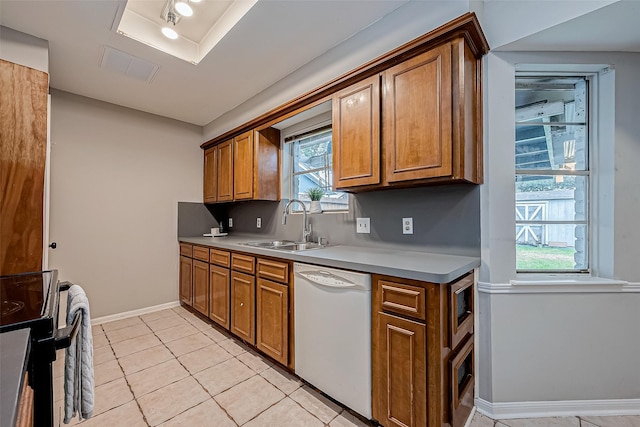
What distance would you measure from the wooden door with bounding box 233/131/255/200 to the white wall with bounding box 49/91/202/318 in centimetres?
96

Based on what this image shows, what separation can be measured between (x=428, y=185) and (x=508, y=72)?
811mm

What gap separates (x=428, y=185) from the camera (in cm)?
178

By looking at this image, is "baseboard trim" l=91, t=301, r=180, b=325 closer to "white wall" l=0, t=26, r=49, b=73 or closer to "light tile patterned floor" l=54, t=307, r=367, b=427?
"light tile patterned floor" l=54, t=307, r=367, b=427

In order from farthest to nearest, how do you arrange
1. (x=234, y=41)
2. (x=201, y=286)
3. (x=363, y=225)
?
(x=201, y=286), (x=363, y=225), (x=234, y=41)

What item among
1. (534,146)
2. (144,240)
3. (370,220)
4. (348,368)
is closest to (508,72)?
(534,146)

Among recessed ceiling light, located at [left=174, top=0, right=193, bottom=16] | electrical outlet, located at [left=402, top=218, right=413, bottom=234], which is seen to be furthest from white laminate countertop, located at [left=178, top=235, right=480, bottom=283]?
recessed ceiling light, located at [left=174, top=0, right=193, bottom=16]

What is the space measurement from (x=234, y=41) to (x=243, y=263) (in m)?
1.80

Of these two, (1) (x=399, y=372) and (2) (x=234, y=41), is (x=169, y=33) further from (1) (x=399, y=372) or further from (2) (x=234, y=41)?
(1) (x=399, y=372)

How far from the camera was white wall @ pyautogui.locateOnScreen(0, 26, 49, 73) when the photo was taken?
1848 mm

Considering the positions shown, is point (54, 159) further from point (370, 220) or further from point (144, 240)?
point (370, 220)

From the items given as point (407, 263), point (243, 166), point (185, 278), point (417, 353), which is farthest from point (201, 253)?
point (417, 353)

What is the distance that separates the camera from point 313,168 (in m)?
2.87

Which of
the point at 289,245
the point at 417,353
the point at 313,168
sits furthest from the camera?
the point at 313,168

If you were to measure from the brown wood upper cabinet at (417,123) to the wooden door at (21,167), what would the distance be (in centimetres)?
194
